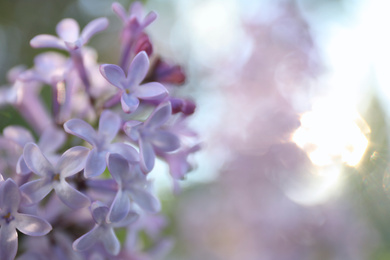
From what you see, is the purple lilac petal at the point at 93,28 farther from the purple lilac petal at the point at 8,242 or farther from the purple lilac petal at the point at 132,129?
the purple lilac petal at the point at 8,242

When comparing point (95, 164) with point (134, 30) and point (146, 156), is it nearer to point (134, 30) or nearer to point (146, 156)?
point (146, 156)

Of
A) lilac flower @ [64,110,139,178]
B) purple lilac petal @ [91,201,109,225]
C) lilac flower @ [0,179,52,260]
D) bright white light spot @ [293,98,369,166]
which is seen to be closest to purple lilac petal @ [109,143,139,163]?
lilac flower @ [64,110,139,178]

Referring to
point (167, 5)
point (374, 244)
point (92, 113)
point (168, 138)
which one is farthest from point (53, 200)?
point (167, 5)

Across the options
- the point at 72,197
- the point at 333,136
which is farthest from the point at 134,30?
the point at 333,136

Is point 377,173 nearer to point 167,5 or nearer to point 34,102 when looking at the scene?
point 34,102

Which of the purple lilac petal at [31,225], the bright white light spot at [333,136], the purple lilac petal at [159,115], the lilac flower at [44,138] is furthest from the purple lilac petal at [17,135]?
the bright white light spot at [333,136]
